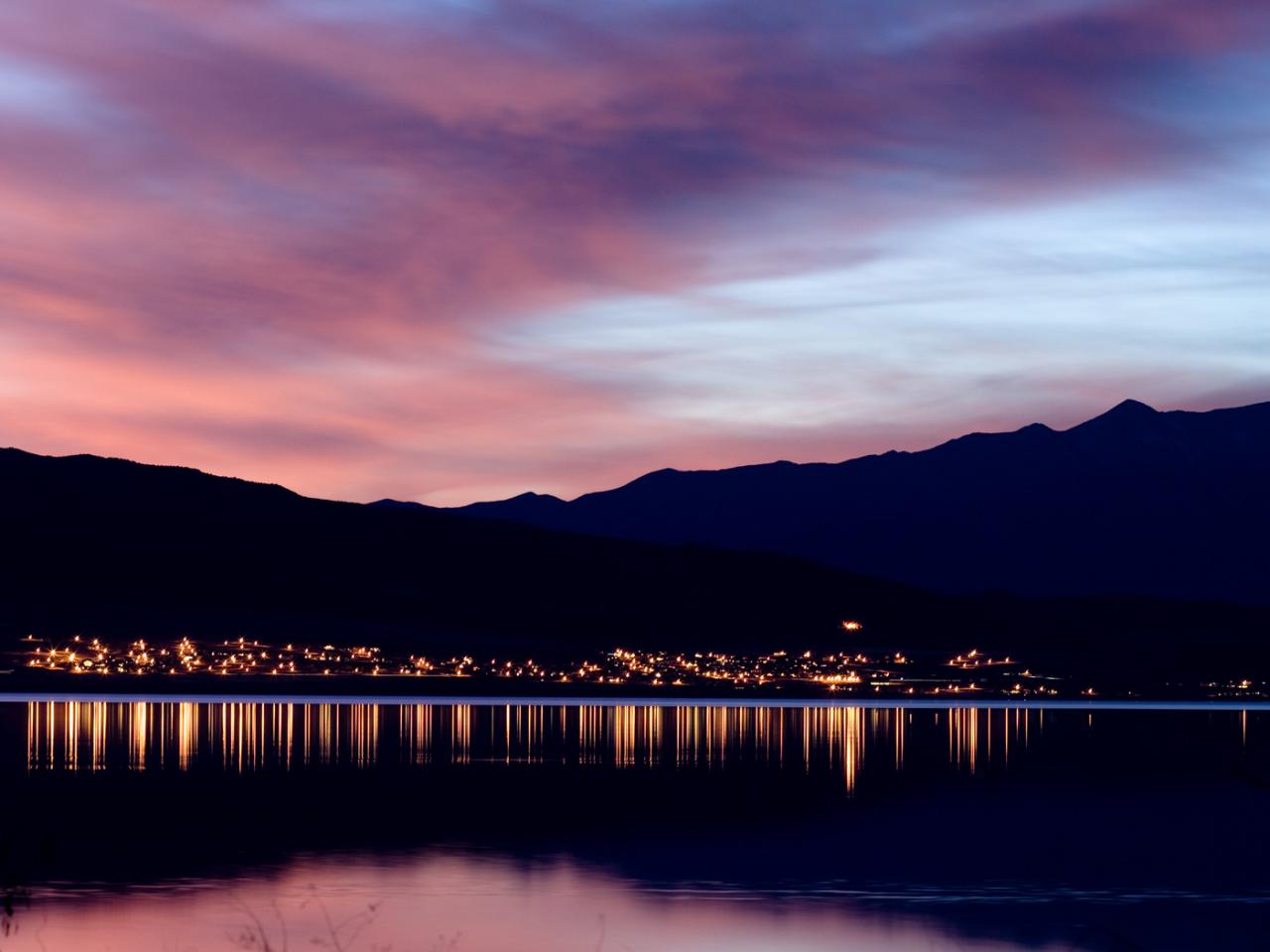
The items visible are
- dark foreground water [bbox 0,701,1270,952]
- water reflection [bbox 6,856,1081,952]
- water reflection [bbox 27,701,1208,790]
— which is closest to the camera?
water reflection [bbox 6,856,1081,952]

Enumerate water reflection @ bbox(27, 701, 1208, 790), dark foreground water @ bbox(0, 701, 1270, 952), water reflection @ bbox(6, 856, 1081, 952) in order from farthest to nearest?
water reflection @ bbox(27, 701, 1208, 790)
dark foreground water @ bbox(0, 701, 1270, 952)
water reflection @ bbox(6, 856, 1081, 952)

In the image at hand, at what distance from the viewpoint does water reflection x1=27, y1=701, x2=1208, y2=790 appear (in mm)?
84312

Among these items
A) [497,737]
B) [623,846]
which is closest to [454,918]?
[623,846]

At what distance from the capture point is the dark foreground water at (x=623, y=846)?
115 ft

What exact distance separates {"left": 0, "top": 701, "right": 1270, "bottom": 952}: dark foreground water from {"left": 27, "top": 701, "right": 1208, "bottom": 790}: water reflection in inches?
27.9

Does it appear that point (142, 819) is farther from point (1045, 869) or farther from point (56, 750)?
point (56, 750)

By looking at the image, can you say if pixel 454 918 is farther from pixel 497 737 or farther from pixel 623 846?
pixel 497 737

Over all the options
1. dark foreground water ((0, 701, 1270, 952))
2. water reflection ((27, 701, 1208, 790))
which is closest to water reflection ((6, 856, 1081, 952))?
dark foreground water ((0, 701, 1270, 952))

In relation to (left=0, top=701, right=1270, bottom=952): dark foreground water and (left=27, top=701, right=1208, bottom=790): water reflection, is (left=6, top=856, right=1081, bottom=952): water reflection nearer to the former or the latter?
(left=0, top=701, right=1270, bottom=952): dark foreground water

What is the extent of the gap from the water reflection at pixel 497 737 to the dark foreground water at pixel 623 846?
71cm

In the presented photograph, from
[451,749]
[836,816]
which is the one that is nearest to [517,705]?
[451,749]

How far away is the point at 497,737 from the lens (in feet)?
356

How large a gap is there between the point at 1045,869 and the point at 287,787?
2821 cm

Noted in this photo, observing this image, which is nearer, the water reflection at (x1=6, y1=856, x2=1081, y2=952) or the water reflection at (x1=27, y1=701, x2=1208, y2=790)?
the water reflection at (x1=6, y1=856, x2=1081, y2=952)
